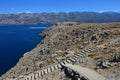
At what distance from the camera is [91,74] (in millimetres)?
35562

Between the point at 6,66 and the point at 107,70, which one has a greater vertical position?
the point at 107,70

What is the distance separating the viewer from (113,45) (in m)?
51.8

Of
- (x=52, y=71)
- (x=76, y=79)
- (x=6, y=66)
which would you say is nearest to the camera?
(x=76, y=79)

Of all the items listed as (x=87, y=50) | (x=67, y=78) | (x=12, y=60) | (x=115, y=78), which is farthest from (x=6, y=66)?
(x=115, y=78)

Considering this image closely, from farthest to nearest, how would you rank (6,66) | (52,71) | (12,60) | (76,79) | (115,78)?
(12,60) < (6,66) < (52,71) < (76,79) < (115,78)

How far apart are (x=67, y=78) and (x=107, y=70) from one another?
5.85 m

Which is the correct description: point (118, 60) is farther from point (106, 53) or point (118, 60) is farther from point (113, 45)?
point (113, 45)

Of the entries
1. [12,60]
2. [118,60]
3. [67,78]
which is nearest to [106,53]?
[118,60]

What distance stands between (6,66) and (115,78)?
82451mm

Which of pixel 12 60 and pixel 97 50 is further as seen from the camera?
pixel 12 60

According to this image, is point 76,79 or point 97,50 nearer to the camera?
point 76,79

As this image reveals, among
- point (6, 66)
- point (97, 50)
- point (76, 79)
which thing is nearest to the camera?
point (76, 79)

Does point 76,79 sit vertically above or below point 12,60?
above

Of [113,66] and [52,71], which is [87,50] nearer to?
[52,71]
